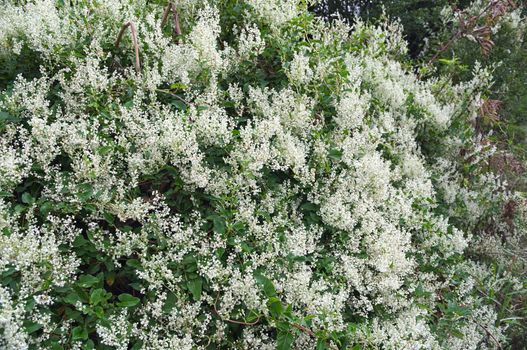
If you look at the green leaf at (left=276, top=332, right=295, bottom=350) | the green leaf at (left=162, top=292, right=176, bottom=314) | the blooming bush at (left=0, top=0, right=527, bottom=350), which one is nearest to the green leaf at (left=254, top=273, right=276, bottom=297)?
the blooming bush at (left=0, top=0, right=527, bottom=350)

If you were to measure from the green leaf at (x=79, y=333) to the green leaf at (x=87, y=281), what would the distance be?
0.17 metres

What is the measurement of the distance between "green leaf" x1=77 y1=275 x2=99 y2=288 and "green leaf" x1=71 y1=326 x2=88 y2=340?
0.57 feet

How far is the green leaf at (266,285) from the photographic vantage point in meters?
2.13

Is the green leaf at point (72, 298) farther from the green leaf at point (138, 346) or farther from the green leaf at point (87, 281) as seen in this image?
the green leaf at point (138, 346)

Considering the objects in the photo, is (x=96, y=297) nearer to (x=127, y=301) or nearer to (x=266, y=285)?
(x=127, y=301)

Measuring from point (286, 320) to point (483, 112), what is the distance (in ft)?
10.2

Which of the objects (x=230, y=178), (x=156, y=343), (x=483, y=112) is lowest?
(x=156, y=343)

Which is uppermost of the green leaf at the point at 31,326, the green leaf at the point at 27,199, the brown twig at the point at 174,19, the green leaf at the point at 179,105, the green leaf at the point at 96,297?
the brown twig at the point at 174,19

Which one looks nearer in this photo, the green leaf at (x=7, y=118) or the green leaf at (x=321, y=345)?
the green leaf at (x=321, y=345)

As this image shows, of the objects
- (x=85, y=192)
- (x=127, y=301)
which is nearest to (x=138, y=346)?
(x=127, y=301)

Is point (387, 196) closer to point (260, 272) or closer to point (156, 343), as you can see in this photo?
point (260, 272)

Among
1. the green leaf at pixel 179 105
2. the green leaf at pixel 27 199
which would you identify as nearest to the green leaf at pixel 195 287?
the green leaf at pixel 27 199

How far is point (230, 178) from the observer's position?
2.45m

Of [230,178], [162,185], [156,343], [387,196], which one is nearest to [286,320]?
[156,343]
